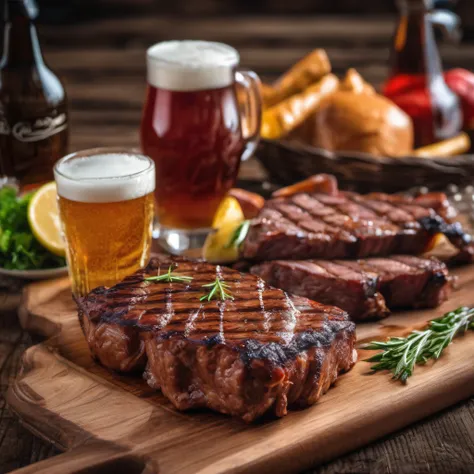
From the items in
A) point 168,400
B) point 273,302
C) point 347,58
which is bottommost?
point 347,58

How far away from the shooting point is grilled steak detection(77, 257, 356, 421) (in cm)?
212

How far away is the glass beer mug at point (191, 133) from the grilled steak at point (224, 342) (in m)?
0.84

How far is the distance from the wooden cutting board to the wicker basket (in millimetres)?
1212

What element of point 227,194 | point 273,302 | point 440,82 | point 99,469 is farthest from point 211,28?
point 99,469

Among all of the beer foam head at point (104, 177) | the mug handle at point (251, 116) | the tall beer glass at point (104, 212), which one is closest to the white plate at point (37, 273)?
the tall beer glass at point (104, 212)

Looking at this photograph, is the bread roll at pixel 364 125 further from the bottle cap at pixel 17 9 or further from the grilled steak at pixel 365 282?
the bottle cap at pixel 17 9

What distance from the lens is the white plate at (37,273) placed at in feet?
10.2

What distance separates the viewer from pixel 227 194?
3.47m

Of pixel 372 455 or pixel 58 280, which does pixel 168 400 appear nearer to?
pixel 372 455

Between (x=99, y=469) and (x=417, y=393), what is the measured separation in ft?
2.81

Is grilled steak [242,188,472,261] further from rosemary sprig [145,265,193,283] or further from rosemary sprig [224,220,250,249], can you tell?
rosemary sprig [145,265,193,283]

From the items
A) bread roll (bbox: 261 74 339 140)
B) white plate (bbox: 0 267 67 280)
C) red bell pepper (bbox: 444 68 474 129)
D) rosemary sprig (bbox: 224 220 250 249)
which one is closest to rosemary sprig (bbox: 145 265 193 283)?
rosemary sprig (bbox: 224 220 250 249)

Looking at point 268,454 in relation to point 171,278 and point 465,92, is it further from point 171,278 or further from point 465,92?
point 465,92

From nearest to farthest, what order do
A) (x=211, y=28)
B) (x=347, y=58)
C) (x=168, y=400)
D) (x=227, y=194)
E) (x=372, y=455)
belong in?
(x=372, y=455), (x=168, y=400), (x=227, y=194), (x=347, y=58), (x=211, y=28)
